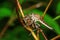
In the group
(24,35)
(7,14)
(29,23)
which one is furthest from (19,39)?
(29,23)

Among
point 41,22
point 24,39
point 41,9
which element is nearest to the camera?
point 41,22

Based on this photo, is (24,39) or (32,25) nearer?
(32,25)

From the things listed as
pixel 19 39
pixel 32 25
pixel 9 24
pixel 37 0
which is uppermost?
pixel 32 25

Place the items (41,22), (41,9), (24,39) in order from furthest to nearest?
1. (41,9)
2. (24,39)
3. (41,22)

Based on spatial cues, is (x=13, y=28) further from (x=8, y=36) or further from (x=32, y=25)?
(x=32, y=25)

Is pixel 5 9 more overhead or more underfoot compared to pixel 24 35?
more overhead

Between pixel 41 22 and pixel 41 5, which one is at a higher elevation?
pixel 41 22

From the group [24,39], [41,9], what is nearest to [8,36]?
[24,39]

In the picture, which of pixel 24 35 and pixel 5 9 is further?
pixel 5 9

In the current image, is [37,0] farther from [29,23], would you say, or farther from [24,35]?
[29,23]
